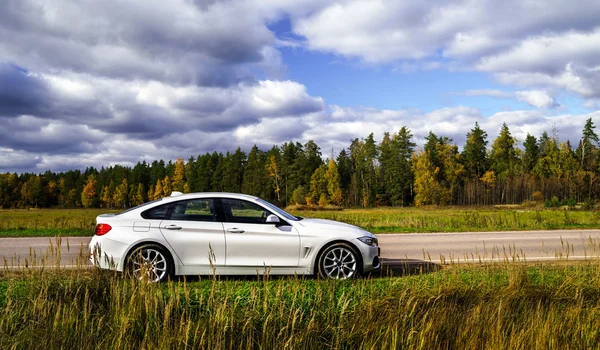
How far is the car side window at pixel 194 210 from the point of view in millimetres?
7988

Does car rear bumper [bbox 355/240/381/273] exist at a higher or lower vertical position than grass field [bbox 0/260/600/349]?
higher

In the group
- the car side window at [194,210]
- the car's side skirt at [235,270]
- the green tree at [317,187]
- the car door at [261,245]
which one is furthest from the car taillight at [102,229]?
the green tree at [317,187]

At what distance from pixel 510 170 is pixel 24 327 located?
96.6 meters

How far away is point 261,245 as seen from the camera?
7.78 metres

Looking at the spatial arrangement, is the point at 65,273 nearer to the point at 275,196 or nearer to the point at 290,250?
the point at 290,250

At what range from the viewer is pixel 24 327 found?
18.0ft

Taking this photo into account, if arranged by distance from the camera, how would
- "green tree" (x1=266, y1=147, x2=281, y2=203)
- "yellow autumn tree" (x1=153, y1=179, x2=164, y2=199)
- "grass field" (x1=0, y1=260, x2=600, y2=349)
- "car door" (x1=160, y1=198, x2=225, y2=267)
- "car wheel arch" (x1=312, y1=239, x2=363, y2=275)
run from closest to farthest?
1. "grass field" (x1=0, y1=260, x2=600, y2=349)
2. "car door" (x1=160, y1=198, x2=225, y2=267)
3. "car wheel arch" (x1=312, y1=239, x2=363, y2=275)
4. "green tree" (x1=266, y1=147, x2=281, y2=203)
5. "yellow autumn tree" (x1=153, y1=179, x2=164, y2=199)

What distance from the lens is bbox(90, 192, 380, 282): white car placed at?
25.3ft

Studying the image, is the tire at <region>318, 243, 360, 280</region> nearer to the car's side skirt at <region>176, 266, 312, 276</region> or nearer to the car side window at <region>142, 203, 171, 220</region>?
the car's side skirt at <region>176, 266, 312, 276</region>

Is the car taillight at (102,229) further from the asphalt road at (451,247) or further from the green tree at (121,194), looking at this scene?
the green tree at (121,194)

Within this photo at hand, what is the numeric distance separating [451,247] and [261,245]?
7345 mm

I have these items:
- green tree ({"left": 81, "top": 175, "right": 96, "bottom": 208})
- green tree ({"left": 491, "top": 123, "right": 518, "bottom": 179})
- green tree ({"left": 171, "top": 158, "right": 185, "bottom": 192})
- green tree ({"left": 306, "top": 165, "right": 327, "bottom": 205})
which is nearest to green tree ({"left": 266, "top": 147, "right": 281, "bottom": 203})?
green tree ({"left": 306, "top": 165, "right": 327, "bottom": 205})

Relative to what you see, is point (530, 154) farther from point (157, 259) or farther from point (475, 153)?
point (157, 259)

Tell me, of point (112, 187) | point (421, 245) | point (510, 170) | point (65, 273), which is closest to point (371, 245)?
point (65, 273)
